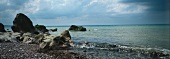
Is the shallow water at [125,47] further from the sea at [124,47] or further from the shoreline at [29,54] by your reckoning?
the shoreline at [29,54]

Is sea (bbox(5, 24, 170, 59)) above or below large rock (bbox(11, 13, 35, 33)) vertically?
below

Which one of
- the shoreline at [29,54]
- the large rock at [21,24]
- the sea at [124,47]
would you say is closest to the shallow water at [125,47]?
the sea at [124,47]

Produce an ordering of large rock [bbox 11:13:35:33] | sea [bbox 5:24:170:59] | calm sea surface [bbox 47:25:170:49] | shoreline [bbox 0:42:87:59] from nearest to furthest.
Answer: shoreline [bbox 0:42:87:59] < sea [bbox 5:24:170:59] < calm sea surface [bbox 47:25:170:49] < large rock [bbox 11:13:35:33]

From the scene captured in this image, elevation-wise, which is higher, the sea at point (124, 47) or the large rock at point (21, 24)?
the large rock at point (21, 24)

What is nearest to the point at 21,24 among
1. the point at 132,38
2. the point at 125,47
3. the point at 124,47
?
the point at 132,38

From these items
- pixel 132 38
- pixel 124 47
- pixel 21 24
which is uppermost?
pixel 21 24

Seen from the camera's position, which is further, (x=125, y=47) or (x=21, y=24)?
(x=21, y=24)

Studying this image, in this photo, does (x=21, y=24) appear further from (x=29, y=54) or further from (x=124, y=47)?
(x=29, y=54)

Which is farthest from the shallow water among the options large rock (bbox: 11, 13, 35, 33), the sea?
large rock (bbox: 11, 13, 35, 33)

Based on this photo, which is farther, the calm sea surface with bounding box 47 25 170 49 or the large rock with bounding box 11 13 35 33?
the large rock with bounding box 11 13 35 33

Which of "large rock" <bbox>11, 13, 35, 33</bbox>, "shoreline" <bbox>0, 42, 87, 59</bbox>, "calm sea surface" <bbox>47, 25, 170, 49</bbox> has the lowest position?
"calm sea surface" <bbox>47, 25, 170, 49</bbox>

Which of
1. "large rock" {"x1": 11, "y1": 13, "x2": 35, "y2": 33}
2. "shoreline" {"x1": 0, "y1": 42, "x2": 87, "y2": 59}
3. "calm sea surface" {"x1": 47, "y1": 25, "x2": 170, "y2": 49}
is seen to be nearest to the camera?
"shoreline" {"x1": 0, "y1": 42, "x2": 87, "y2": 59}

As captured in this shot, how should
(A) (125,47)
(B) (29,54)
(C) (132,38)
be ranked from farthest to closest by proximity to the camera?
1. (C) (132,38)
2. (A) (125,47)
3. (B) (29,54)

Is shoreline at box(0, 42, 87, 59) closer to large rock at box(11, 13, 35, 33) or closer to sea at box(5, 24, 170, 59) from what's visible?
sea at box(5, 24, 170, 59)
